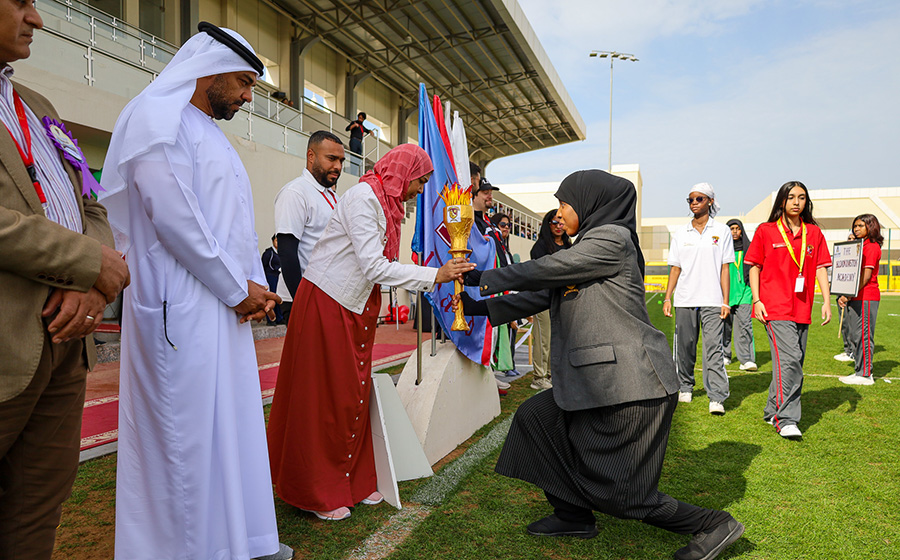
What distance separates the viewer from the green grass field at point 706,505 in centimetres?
274

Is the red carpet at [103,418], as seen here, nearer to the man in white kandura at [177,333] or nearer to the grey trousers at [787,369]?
the man in white kandura at [177,333]

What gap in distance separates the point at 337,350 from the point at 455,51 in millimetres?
19858

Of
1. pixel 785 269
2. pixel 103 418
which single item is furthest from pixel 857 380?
pixel 103 418

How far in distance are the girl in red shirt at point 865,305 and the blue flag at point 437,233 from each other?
206 inches

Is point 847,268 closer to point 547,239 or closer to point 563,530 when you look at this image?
point 547,239

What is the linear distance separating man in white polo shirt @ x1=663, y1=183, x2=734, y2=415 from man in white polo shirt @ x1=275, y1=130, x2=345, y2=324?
3.54m

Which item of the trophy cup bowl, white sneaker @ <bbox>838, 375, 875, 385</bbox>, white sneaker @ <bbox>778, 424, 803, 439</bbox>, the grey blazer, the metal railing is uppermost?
the metal railing

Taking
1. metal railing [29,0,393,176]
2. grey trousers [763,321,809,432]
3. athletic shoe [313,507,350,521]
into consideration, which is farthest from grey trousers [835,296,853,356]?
metal railing [29,0,393,176]

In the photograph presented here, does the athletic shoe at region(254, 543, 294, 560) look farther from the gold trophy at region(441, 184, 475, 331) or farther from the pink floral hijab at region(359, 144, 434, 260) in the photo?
the pink floral hijab at region(359, 144, 434, 260)

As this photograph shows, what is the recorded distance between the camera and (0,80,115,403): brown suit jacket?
1422mm

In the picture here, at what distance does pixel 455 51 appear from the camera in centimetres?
2097

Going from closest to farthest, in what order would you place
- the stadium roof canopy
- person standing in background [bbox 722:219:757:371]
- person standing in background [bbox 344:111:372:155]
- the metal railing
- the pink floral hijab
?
the pink floral hijab → person standing in background [bbox 722:219:757:371] → the metal railing → person standing in background [bbox 344:111:372:155] → the stadium roof canopy

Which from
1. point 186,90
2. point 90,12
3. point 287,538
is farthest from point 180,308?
point 90,12

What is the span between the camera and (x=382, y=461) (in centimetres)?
325
